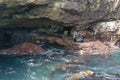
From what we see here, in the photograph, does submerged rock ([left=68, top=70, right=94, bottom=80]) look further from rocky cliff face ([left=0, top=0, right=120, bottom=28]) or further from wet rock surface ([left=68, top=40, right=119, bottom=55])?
rocky cliff face ([left=0, top=0, right=120, bottom=28])

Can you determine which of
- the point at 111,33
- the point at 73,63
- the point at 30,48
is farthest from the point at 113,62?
the point at 30,48

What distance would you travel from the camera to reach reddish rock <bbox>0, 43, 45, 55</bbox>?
14227 millimetres

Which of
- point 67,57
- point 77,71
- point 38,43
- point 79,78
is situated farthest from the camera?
point 38,43

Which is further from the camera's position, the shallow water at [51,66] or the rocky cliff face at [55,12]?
the rocky cliff face at [55,12]

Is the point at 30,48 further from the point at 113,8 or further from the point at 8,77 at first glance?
the point at 113,8

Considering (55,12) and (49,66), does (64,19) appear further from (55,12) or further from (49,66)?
(49,66)

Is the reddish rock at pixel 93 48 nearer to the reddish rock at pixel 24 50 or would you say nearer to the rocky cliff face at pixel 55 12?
the rocky cliff face at pixel 55 12

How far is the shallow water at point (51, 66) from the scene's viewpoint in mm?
11500

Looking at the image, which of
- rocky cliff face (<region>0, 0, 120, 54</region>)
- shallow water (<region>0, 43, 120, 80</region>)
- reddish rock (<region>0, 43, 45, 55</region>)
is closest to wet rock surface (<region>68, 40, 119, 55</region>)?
rocky cliff face (<region>0, 0, 120, 54</region>)

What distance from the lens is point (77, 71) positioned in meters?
12.0

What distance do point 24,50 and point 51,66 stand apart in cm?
233

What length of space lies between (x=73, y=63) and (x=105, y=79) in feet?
7.14

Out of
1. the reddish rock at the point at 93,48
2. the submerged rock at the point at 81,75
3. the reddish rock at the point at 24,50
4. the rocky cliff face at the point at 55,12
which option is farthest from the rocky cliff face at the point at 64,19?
the submerged rock at the point at 81,75

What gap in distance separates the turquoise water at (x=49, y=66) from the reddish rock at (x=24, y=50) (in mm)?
506
